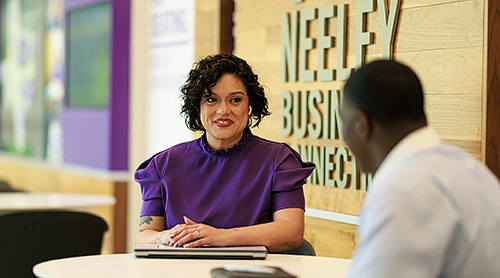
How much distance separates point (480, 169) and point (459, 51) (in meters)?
1.47

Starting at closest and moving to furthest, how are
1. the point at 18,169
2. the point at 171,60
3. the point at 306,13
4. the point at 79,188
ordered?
Result: the point at 306,13 → the point at 171,60 → the point at 79,188 → the point at 18,169

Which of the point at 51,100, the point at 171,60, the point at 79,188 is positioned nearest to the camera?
the point at 171,60

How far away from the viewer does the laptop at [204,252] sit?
2.03 metres

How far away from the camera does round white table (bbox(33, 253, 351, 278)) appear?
187cm

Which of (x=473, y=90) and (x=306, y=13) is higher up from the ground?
(x=306, y=13)

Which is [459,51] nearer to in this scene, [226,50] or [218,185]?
[218,185]

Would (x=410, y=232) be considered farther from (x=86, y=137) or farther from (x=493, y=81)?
(x=86, y=137)

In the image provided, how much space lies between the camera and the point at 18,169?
325 inches

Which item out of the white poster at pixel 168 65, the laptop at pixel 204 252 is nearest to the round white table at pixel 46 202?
the white poster at pixel 168 65

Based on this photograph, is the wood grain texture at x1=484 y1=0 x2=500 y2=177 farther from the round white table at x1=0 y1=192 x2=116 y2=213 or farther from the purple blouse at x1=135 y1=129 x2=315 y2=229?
the round white table at x1=0 y1=192 x2=116 y2=213

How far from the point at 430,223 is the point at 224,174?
57.5 inches

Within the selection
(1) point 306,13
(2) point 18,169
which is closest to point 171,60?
(1) point 306,13

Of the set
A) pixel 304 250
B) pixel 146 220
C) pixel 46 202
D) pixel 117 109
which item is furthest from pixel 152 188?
pixel 117 109

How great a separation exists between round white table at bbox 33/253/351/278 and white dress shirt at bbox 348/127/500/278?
0.74 meters
